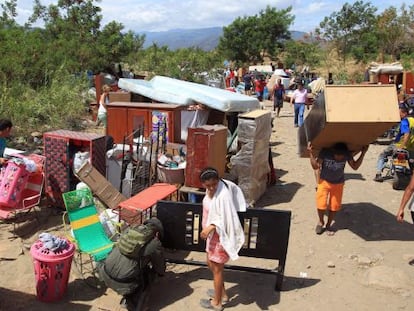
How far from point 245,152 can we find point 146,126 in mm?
2511

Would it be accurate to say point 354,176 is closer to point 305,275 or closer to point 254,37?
point 305,275

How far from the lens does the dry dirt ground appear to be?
4586 millimetres

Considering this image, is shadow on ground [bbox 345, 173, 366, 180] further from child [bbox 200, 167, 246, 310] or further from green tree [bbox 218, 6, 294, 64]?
green tree [bbox 218, 6, 294, 64]

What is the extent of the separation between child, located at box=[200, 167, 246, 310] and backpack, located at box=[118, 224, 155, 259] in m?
0.56

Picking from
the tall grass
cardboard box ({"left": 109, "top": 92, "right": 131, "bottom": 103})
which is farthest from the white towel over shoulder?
the tall grass

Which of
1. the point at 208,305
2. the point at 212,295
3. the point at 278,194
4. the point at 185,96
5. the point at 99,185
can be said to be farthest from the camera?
the point at 185,96

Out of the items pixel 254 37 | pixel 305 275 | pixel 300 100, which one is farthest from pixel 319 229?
pixel 254 37

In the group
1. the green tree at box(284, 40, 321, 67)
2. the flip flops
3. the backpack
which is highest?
the green tree at box(284, 40, 321, 67)

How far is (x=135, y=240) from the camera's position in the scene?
165 inches

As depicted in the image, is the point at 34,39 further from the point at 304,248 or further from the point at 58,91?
the point at 304,248

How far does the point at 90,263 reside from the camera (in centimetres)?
538

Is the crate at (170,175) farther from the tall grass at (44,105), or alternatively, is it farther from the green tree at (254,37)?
the green tree at (254,37)

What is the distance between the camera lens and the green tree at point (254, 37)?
133 ft

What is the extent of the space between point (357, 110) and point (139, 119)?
4616mm
